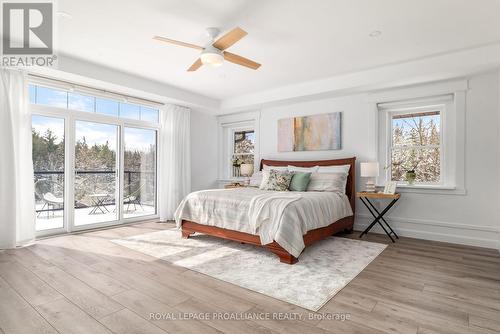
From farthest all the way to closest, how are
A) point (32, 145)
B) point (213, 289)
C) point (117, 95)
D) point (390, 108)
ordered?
1. point (117, 95)
2. point (390, 108)
3. point (32, 145)
4. point (213, 289)

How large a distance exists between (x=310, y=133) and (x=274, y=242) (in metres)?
2.72

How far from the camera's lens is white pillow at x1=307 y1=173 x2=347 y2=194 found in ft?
14.0

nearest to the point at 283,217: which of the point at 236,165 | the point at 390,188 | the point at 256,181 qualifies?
the point at 390,188

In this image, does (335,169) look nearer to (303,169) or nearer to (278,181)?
(303,169)

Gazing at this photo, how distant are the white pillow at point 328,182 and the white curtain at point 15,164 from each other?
13.2 ft

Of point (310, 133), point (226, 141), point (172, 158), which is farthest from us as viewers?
point (226, 141)

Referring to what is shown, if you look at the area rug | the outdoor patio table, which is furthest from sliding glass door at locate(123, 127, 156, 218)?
the area rug

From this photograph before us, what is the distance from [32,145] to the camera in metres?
→ 3.85

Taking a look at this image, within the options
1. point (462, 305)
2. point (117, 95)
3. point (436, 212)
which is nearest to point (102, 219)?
point (117, 95)

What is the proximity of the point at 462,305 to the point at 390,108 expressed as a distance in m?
3.20

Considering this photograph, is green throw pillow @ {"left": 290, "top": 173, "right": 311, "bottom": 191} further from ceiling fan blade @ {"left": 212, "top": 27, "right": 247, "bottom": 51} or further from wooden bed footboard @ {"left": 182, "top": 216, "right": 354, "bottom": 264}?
ceiling fan blade @ {"left": 212, "top": 27, "right": 247, "bottom": 51}

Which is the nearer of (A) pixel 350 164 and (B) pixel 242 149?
(A) pixel 350 164

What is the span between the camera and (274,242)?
304 centimetres

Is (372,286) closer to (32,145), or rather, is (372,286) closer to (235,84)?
(235,84)
